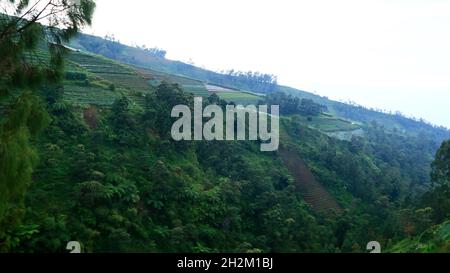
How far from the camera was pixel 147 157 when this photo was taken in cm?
1792

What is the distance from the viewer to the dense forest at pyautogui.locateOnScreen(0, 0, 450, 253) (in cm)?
542

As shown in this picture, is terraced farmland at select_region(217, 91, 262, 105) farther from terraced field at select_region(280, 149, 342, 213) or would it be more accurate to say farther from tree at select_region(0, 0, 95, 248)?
tree at select_region(0, 0, 95, 248)

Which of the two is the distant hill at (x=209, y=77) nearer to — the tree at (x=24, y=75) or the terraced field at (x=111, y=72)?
the terraced field at (x=111, y=72)

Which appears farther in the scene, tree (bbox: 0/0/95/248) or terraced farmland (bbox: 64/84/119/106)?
terraced farmland (bbox: 64/84/119/106)

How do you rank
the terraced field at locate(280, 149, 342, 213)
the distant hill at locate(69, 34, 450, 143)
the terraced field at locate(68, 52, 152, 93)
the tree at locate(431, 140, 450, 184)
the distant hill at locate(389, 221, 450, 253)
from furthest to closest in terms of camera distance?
the distant hill at locate(69, 34, 450, 143)
the terraced field at locate(68, 52, 152, 93)
the terraced field at locate(280, 149, 342, 213)
the tree at locate(431, 140, 450, 184)
the distant hill at locate(389, 221, 450, 253)

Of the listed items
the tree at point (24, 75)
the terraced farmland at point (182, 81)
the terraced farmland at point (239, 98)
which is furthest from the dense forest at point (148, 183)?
the terraced farmland at point (239, 98)

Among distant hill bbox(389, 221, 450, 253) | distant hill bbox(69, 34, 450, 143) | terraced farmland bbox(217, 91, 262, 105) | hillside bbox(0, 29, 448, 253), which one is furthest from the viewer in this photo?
distant hill bbox(69, 34, 450, 143)

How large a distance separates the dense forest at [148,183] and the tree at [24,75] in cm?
2

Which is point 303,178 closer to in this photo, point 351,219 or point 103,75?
point 351,219

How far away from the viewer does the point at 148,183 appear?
51.8 ft

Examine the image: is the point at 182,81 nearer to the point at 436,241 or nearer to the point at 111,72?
the point at 111,72

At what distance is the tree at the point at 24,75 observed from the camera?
4.61m

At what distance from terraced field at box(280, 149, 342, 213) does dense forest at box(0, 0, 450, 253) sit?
104 mm

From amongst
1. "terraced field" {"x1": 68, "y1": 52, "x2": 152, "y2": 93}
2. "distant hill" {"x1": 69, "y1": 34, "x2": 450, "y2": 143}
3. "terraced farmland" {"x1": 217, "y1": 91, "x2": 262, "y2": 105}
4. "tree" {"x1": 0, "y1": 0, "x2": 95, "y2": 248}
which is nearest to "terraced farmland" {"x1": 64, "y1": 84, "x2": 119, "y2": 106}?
"terraced field" {"x1": 68, "y1": 52, "x2": 152, "y2": 93}
